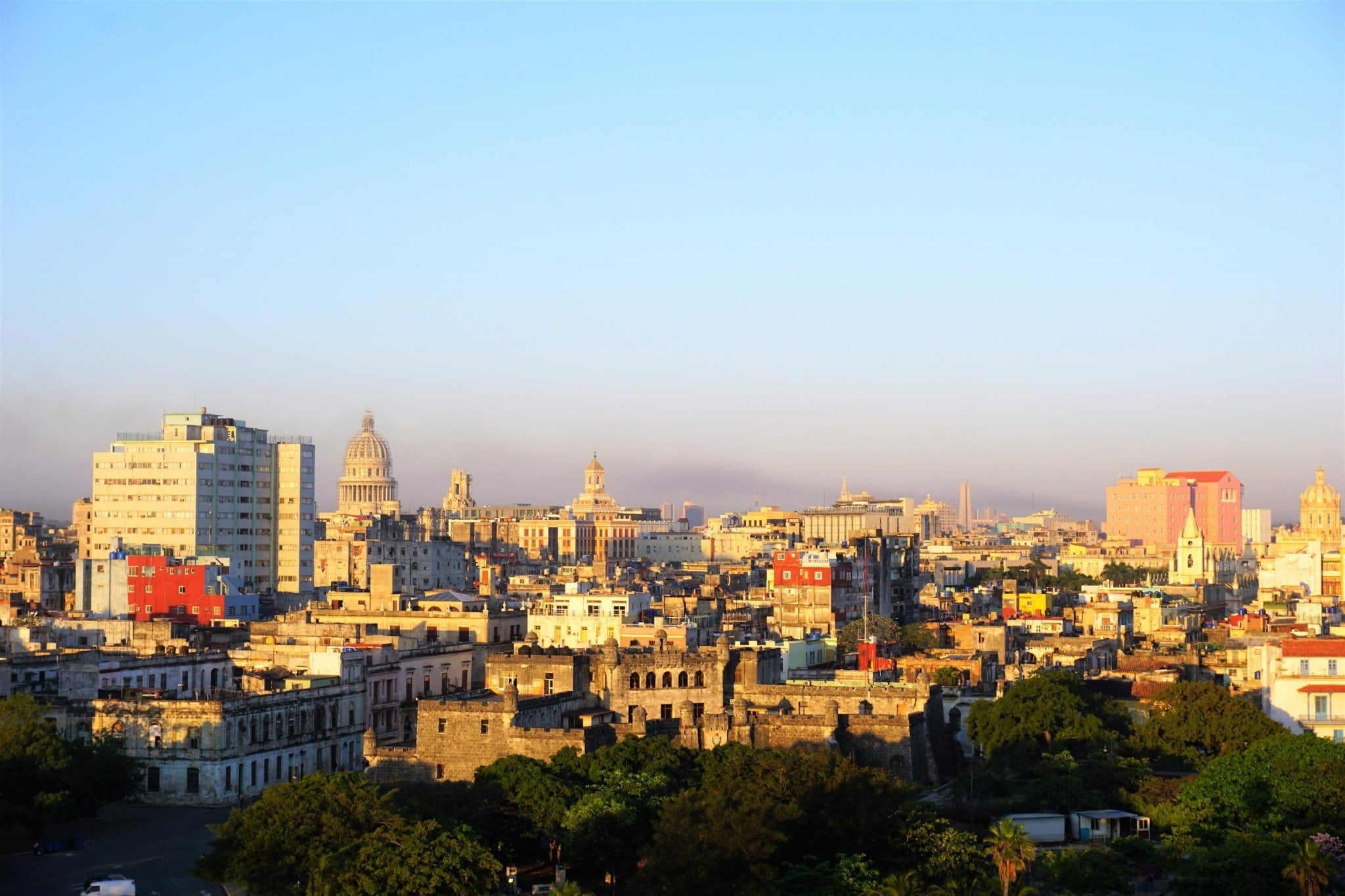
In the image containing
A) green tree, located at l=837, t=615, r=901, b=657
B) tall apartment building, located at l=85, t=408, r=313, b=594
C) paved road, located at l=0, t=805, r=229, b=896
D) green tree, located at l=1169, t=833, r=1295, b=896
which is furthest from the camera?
tall apartment building, located at l=85, t=408, r=313, b=594

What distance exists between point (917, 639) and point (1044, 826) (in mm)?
63083

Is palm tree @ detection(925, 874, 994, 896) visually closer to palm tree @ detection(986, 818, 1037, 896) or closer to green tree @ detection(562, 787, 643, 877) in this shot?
palm tree @ detection(986, 818, 1037, 896)

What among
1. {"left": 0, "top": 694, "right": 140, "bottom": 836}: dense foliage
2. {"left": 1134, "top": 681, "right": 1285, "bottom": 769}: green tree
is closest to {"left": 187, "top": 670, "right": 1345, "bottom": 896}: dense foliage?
{"left": 1134, "top": 681, "right": 1285, "bottom": 769}: green tree

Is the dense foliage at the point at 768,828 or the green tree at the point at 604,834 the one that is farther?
the green tree at the point at 604,834

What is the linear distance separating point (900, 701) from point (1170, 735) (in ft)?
39.3

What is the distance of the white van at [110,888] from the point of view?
61000mm

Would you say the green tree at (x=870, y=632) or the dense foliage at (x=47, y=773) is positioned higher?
the green tree at (x=870, y=632)

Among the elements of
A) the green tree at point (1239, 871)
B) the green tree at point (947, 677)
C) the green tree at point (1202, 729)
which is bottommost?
the green tree at point (1239, 871)

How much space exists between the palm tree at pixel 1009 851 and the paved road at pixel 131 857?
79.1ft

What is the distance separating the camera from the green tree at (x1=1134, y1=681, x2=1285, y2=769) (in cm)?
8206

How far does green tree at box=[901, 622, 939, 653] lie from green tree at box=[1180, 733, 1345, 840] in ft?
180

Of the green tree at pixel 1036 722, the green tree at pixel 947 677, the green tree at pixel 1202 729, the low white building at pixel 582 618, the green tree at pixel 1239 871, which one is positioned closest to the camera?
the green tree at pixel 1239 871

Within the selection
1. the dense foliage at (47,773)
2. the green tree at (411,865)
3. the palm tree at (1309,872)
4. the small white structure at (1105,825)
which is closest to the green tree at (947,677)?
the small white structure at (1105,825)

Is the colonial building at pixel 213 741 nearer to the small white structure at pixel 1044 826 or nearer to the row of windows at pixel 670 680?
the row of windows at pixel 670 680
